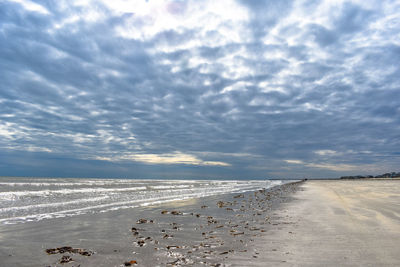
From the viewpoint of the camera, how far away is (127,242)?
6688mm

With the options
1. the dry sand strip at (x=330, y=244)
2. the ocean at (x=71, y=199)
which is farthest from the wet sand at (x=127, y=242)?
the ocean at (x=71, y=199)

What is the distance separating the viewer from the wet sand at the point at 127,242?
5188 millimetres

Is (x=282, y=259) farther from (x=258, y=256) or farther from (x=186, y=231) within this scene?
(x=186, y=231)

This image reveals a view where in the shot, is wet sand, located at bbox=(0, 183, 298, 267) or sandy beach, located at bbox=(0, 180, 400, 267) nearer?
sandy beach, located at bbox=(0, 180, 400, 267)

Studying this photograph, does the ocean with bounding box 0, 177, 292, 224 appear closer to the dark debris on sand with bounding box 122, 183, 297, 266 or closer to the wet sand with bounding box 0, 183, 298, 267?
the wet sand with bounding box 0, 183, 298, 267

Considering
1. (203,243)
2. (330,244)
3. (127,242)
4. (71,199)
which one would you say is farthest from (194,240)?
(71,199)

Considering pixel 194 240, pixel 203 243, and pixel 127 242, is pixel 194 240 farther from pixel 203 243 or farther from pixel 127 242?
pixel 127 242

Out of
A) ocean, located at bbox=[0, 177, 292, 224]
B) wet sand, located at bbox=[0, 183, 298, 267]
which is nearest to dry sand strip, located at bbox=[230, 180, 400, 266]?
wet sand, located at bbox=[0, 183, 298, 267]

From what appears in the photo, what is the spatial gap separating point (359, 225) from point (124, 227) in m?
7.83

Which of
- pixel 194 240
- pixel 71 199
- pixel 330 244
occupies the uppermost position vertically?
pixel 330 244

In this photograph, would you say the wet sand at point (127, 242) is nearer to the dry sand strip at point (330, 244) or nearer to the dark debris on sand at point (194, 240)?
the dark debris on sand at point (194, 240)

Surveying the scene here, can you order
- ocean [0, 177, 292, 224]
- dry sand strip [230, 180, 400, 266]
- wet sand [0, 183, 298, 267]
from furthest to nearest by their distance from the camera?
ocean [0, 177, 292, 224] → wet sand [0, 183, 298, 267] → dry sand strip [230, 180, 400, 266]

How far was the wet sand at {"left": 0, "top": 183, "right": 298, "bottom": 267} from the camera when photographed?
519cm

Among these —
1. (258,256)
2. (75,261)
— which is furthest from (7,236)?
(258,256)
